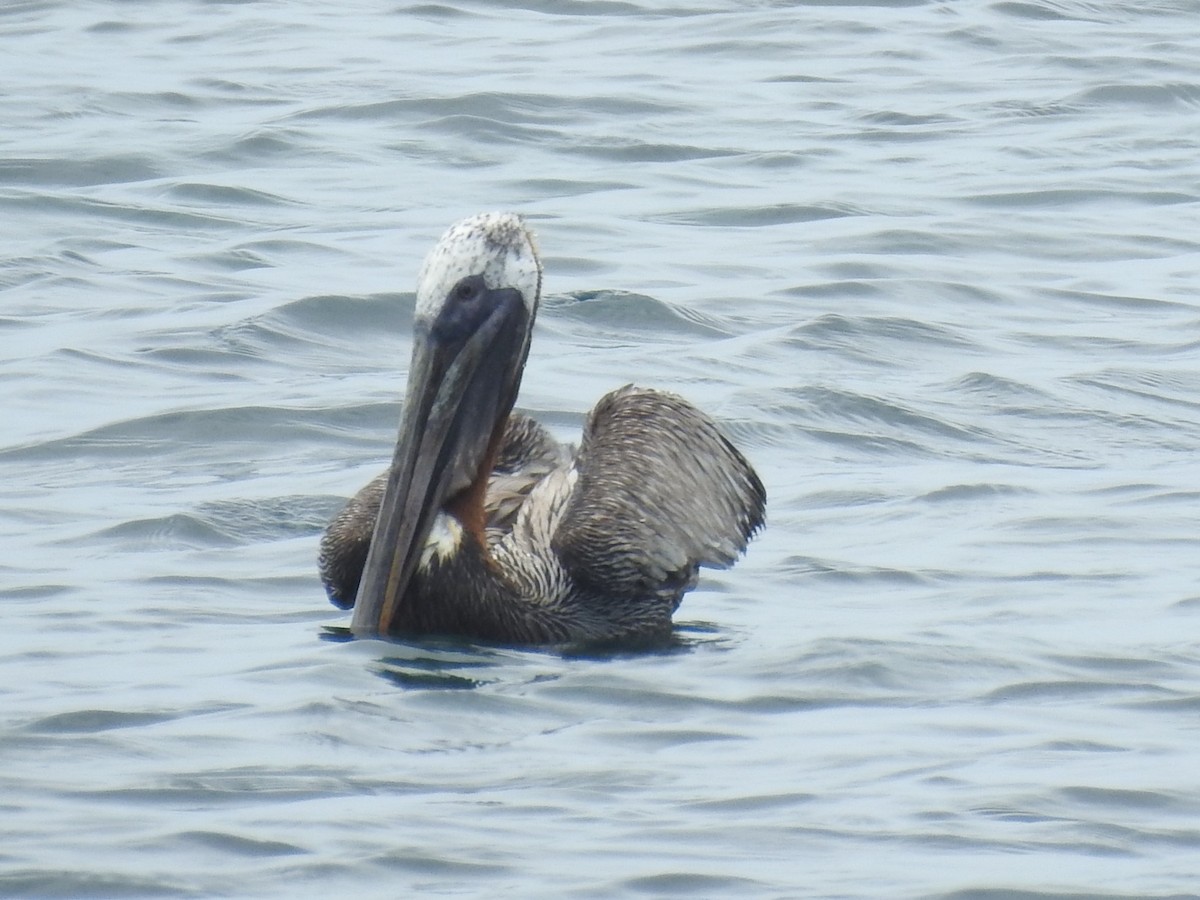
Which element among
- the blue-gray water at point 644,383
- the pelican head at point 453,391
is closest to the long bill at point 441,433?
the pelican head at point 453,391

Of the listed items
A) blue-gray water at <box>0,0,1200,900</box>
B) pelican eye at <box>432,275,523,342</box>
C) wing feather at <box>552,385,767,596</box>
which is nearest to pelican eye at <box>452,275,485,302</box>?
pelican eye at <box>432,275,523,342</box>

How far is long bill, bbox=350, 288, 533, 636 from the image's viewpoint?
696 centimetres

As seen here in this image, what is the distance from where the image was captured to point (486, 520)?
764cm

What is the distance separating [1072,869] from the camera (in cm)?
508

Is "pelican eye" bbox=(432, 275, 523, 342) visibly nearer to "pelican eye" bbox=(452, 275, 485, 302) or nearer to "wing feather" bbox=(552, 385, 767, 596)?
"pelican eye" bbox=(452, 275, 485, 302)

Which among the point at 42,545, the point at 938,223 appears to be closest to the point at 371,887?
the point at 42,545

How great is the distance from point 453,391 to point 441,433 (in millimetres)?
118

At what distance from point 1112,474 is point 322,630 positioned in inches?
121

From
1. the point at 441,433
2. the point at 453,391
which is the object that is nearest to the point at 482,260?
the point at 453,391

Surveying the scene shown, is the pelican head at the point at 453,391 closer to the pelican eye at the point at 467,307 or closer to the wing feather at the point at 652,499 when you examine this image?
the pelican eye at the point at 467,307

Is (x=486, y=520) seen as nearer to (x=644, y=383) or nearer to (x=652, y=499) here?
(x=652, y=499)

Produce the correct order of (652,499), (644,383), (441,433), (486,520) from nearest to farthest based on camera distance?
(441,433)
(652,499)
(486,520)
(644,383)

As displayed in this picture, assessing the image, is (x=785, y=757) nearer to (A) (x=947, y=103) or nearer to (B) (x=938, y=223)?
(B) (x=938, y=223)

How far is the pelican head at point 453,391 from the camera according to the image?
702cm
